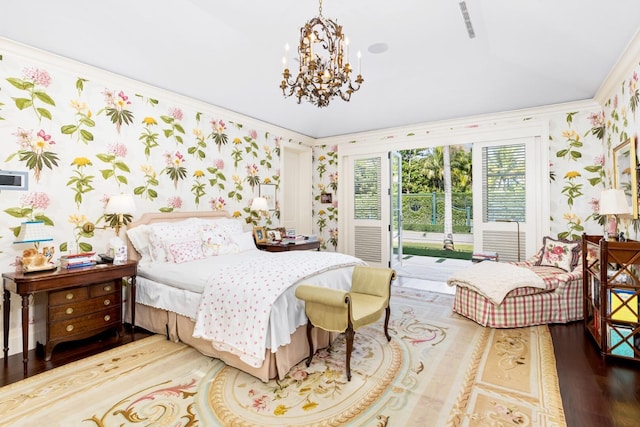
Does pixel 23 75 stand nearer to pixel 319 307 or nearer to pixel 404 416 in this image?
pixel 319 307

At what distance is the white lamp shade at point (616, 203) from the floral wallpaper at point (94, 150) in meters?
4.50

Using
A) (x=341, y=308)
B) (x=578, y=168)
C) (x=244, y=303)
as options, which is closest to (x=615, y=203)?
(x=578, y=168)

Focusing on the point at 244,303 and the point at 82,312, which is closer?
the point at 244,303

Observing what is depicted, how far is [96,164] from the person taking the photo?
3346 millimetres

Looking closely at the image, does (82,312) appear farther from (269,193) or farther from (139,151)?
(269,193)

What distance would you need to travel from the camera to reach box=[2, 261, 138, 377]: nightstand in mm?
2500

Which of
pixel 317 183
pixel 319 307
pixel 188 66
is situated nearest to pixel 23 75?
pixel 188 66

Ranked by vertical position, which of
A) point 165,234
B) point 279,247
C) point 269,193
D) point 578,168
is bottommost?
point 279,247

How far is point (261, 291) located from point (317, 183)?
14.1ft

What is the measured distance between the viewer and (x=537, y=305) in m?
3.41

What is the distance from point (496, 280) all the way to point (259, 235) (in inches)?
129

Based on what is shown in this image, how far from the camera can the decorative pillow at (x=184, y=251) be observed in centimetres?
A: 338

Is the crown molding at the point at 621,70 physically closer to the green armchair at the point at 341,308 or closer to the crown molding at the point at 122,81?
the green armchair at the point at 341,308

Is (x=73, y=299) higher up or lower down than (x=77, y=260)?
lower down
